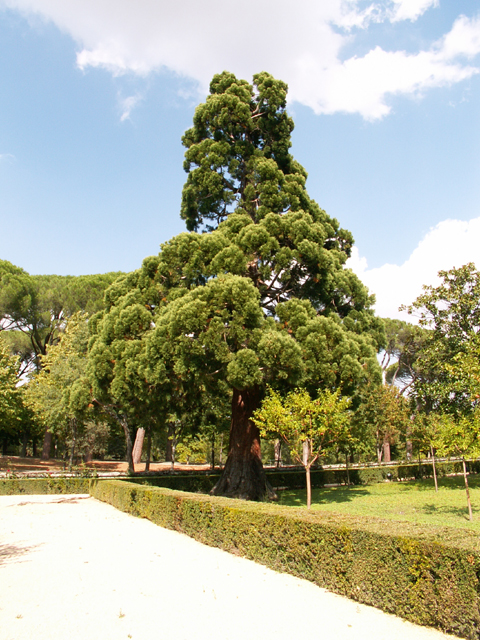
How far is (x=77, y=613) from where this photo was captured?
15.3 ft

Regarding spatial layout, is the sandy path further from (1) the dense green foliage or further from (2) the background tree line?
(1) the dense green foliage

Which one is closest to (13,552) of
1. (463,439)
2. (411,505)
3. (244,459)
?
(244,459)

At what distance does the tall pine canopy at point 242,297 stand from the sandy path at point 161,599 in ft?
20.0

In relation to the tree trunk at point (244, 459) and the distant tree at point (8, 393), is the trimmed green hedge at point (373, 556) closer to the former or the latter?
the tree trunk at point (244, 459)

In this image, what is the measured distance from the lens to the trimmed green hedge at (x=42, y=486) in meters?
19.0

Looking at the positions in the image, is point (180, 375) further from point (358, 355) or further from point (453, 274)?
point (453, 274)

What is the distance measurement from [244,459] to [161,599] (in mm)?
11171

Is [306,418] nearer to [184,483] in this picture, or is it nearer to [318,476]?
[184,483]

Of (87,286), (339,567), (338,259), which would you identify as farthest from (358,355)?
(87,286)

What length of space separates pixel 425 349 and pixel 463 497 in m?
6.51

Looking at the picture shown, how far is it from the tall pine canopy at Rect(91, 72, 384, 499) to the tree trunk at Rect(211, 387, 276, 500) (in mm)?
41

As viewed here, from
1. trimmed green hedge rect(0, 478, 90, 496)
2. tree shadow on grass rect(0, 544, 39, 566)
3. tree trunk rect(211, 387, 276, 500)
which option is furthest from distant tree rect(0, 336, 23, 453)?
tree shadow on grass rect(0, 544, 39, 566)

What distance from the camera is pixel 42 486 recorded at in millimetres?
19453

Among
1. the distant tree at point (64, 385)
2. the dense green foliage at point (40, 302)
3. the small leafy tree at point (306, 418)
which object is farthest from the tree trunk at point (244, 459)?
the dense green foliage at point (40, 302)
